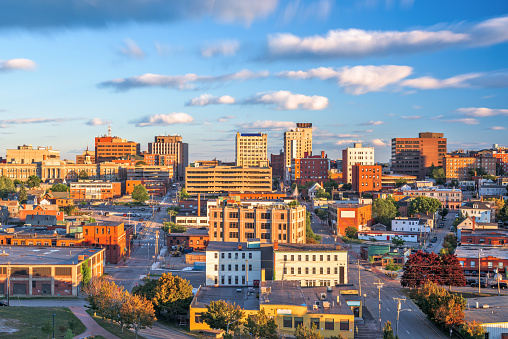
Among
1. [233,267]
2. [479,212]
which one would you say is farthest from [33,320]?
[479,212]

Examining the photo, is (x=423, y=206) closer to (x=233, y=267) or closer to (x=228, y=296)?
(x=233, y=267)

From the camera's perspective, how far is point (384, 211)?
129250 mm

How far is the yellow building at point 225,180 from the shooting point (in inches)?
7219

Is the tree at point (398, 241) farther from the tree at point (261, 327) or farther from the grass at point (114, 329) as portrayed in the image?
the grass at point (114, 329)

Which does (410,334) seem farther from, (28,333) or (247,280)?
(28,333)

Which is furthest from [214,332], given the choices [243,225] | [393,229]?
[393,229]

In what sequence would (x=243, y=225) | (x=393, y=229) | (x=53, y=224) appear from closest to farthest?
1. (x=243, y=225)
2. (x=53, y=224)
3. (x=393, y=229)

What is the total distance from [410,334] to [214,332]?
19433mm

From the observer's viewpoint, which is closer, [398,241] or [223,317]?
[223,317]

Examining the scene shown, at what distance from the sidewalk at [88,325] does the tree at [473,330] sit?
105ft

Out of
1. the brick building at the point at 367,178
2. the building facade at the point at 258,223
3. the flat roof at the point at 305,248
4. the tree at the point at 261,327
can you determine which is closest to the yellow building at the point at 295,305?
the tree at the point at 261,327

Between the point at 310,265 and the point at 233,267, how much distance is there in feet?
32.7

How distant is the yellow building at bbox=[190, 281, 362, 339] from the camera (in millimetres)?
50156

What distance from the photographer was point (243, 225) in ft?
288
